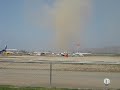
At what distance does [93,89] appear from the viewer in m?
15.1

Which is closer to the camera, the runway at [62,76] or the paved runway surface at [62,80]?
the paved runway surface at [62,80]

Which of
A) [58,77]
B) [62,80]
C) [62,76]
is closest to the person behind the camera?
[62,80]

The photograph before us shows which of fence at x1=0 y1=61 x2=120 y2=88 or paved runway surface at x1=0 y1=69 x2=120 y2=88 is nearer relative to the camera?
paved runway surface at x1=0 y1=69 x2=120 y2=88

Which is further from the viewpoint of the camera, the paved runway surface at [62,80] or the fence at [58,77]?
the fence at [58,77]

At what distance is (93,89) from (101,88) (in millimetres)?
757

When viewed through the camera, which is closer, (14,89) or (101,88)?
(14,89)

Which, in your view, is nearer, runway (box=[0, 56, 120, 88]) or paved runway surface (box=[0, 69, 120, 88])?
paved runway surface (box=[0, 69, 120, 88])

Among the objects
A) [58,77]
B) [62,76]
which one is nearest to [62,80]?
[58,77]

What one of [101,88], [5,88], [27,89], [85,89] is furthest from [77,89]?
[5,88]

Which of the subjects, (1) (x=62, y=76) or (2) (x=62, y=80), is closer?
(2) (x=62, y=80)

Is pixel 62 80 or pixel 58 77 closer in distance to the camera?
pixel 62 80

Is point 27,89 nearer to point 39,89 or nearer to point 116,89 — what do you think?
point 39,89

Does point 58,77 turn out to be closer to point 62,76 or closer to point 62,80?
point 62,76

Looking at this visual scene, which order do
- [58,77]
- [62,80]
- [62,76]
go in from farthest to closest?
[62,76]
[58,77]
[62,80]
